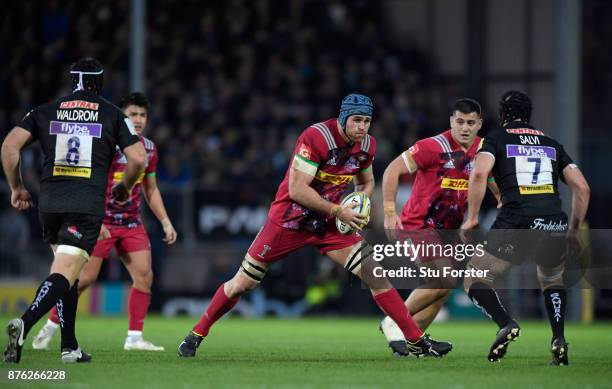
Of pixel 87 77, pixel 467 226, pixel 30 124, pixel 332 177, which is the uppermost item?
pixel 87 77

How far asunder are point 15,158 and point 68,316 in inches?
56.2

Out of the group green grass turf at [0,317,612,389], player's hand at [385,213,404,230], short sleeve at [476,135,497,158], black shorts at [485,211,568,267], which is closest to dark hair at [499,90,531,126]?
short sleeve at [476,135,497,158]

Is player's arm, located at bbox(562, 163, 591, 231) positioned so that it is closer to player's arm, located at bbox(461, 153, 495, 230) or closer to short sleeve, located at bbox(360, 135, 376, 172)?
player's arm, located at bbox(461, 153, 495, 230)

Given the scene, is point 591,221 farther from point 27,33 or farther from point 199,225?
point 27,33

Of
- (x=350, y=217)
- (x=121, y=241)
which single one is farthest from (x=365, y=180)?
(x=121, y=241)

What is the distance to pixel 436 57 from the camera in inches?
1111

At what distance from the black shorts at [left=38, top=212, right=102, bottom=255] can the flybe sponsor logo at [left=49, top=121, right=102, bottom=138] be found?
66cm

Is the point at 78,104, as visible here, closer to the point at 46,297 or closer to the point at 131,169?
the point at 131,169

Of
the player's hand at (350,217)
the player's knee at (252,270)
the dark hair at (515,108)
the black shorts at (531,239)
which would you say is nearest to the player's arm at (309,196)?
the player's hand at (350,217)

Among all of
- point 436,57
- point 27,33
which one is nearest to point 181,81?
point 27,33

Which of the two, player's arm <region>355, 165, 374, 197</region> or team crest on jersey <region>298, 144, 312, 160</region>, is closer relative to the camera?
team crest on jersey <region>298, 144, 312, 160</region>

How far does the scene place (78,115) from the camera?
9.88 meters

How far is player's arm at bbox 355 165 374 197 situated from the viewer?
36.4ft

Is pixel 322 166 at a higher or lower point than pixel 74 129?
lower
